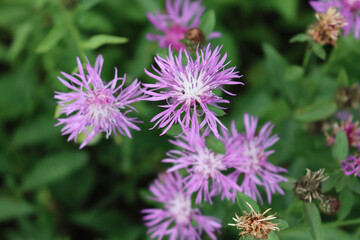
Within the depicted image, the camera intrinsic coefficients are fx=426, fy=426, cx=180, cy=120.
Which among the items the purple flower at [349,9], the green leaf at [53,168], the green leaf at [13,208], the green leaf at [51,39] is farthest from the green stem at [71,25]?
the purple flower at [349,9]

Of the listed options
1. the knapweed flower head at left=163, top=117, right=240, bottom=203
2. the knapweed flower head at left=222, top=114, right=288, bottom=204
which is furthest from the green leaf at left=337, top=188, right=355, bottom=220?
the knapweed flower head at left=163, top=117, right=240, bottom=203

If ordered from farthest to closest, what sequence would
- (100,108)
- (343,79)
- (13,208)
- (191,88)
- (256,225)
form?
1. (13,208)
2. (343,79)
3. (100,108)
4. (191,88)
5. (256,225)

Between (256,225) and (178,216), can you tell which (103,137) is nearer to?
(178,216)

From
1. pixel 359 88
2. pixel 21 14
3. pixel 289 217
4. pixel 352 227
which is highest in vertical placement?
pixel 21 14

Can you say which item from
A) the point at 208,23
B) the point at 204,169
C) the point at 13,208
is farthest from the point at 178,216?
the point at 13,208

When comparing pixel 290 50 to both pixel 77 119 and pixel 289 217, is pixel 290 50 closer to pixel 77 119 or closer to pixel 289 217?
pixel 289 217

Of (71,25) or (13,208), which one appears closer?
(71,25)

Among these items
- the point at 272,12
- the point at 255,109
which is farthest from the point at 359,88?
the point at 272,12
